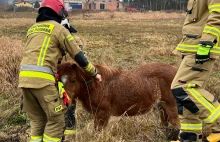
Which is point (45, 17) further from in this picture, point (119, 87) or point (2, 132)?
point (2, 132)

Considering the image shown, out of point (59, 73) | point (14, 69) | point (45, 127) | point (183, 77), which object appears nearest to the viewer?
point (183, 77)

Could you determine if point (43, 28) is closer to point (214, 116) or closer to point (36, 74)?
point (36, 74)

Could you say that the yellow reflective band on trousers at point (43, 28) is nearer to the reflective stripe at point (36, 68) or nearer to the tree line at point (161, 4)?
the reflective stripe at point (36, 68)

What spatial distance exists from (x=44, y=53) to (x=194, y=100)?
6.87 feet

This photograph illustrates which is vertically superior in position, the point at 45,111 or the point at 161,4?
the point at 161,4

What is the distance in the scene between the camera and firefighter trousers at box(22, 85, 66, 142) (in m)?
4.05

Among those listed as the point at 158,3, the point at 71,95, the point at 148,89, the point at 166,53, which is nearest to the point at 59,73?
the point at 71,95

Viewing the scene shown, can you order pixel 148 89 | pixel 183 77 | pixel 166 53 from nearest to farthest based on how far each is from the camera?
pixel 183 77 → pixel 148 89 → pixel 166 53

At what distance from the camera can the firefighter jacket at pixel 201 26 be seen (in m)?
3.68

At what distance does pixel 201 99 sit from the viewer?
3773 mm

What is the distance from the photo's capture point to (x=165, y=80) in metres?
5.10

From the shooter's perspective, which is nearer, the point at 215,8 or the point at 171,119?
the point at 215,8

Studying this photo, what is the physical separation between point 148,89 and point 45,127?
1.85 m

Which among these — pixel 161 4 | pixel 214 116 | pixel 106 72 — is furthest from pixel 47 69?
pixel 161 4
